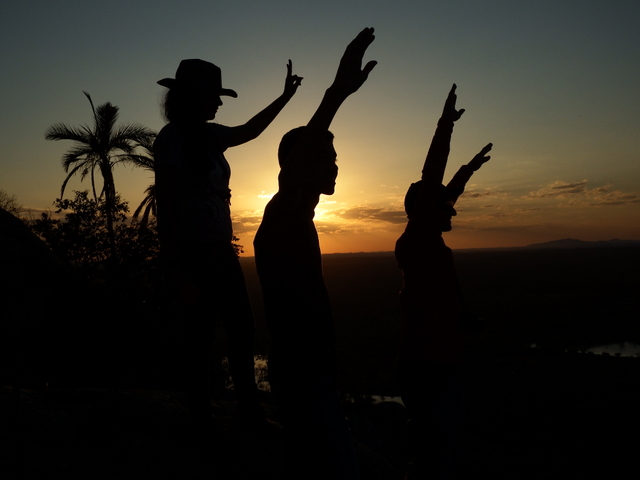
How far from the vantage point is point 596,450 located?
1516 centimetres

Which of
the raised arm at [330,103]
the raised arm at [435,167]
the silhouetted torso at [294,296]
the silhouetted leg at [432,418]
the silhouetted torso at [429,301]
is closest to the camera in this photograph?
the raised arm at [330,103]

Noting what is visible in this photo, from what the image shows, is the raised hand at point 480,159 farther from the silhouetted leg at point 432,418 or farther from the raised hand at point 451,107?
the silhouetted leg at point 432,418

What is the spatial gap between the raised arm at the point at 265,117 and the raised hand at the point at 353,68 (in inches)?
67.8

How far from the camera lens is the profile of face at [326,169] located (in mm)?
1881

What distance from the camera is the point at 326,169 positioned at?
1.90 meters

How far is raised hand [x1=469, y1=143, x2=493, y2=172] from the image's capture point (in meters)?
4.42

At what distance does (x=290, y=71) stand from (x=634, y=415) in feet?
73.9

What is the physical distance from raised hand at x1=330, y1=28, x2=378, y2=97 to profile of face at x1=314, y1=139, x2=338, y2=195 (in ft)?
0.95

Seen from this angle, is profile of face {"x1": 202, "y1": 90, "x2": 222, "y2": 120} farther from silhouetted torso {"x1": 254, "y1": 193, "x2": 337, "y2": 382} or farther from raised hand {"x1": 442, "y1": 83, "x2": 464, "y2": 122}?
raised hand {"x1": 442, "y1": 83, "x2": 464, "y2": 122}

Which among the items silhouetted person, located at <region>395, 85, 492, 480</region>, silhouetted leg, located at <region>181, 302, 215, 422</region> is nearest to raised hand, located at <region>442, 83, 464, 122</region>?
silhouetted person, located at <region>395, 85, 492, 480</region>

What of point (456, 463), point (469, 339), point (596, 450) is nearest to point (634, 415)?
point (596, 450)

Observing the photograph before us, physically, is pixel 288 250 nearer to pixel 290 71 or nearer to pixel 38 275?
pixel 38 275

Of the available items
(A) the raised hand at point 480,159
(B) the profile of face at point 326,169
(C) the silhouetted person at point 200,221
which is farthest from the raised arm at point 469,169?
(B) the profile of face at point 326,169

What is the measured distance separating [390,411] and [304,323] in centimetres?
1689
